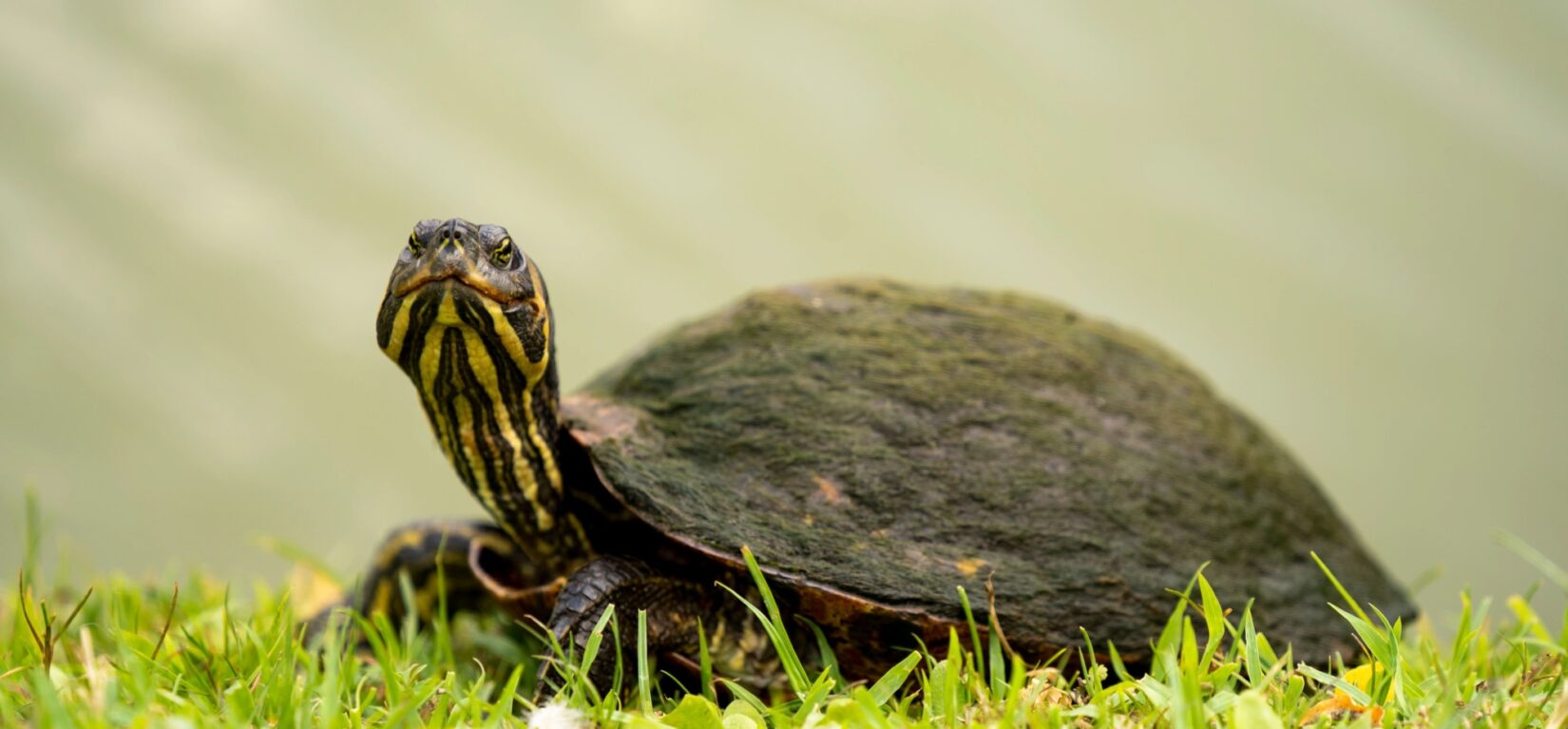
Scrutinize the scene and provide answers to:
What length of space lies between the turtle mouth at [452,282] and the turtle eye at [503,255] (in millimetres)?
58

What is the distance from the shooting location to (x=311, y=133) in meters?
4.63

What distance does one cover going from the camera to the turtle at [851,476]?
1974mm

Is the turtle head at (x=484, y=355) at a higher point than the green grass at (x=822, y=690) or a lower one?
higher

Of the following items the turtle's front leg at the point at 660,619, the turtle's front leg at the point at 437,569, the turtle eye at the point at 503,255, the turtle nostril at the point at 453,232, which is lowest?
the turtle's front leg at the point at 437,569

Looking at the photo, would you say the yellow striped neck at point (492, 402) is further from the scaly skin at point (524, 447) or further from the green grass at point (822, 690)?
the green grass at point (822, 690)

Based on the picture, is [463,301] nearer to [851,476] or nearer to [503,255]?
[503,255]

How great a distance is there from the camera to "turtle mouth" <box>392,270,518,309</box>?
1.88 metres

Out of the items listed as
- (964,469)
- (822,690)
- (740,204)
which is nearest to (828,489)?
(964,469)

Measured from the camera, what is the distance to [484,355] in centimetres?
201

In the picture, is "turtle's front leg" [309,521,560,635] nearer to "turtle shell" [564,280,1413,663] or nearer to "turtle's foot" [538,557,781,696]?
"turtle shell" [564,280,1413,663]

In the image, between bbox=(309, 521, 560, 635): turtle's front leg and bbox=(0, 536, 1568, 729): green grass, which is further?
bbox=(309, 521, 560, 635): turtle's front leg

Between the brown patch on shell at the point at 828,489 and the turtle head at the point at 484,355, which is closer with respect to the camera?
the turtle head at the point at 484,355

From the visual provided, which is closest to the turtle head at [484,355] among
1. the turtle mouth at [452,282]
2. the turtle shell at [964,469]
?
the turtle mouth at [452,282]

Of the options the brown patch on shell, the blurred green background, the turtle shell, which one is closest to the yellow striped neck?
the turtle shell
